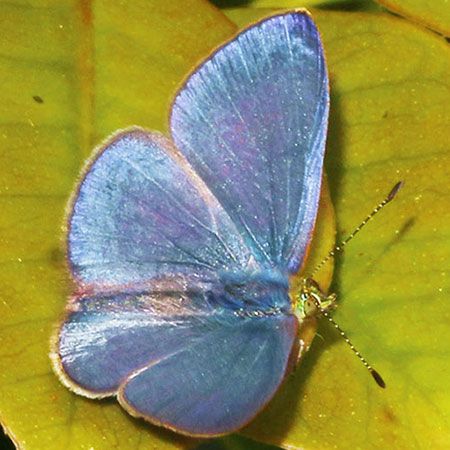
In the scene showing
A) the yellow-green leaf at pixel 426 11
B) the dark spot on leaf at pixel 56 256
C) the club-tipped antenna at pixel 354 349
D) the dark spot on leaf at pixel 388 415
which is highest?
the yellow-green leaf at pixel 426 11

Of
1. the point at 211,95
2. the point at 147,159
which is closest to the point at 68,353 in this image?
the point at 147,159

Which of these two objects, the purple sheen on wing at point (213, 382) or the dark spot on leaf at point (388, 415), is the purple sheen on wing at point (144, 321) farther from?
the dark spot on leaf at point (388, 415)

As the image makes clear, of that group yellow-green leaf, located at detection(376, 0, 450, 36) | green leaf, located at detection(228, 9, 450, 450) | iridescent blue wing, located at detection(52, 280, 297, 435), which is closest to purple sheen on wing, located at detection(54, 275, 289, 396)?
iridescent blue wing, located at detection(52, 280, 297, 435)

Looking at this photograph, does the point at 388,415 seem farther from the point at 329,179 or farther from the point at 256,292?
the point at 329,179

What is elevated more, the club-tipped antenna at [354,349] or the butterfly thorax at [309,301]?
the butterfly thorax at [309,301]

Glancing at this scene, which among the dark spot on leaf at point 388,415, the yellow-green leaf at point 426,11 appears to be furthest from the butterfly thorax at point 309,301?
the yellow-green leaf at point 426,11

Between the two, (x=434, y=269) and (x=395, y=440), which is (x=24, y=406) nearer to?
(x=395, y=440)

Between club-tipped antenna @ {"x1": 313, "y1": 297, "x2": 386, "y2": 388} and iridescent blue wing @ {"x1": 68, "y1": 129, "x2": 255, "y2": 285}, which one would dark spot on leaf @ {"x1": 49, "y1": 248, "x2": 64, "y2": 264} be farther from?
club-tipped antenna @ {"x1": 313, "y1": 297, "x2": 386, "y2": 388}
